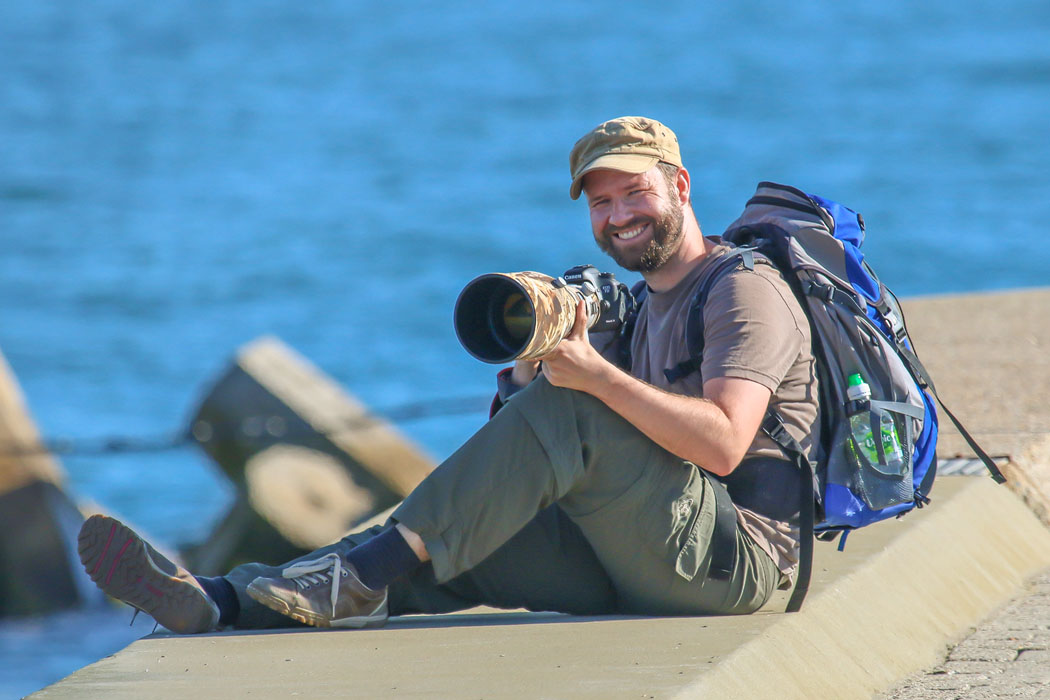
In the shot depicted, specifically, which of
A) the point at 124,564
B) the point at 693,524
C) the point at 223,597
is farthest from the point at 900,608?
the point at 124,564

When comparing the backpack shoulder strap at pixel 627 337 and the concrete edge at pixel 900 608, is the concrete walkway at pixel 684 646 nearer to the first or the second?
the concrete edge at pixel 900 608

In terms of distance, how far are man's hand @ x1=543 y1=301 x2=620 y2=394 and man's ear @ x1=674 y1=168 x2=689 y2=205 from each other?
19.9 inches

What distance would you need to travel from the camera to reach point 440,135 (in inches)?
968

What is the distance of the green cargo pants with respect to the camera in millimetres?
2828

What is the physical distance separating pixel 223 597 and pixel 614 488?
3.07 feet

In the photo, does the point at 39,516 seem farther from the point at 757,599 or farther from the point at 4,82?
the point at 4,82

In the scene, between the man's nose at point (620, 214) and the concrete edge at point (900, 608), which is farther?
the man's nose at point (620, 214)

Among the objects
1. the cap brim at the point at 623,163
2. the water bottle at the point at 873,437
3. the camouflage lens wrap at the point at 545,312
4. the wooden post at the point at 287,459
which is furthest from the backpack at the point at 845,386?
the wooden post at the point at 287,459

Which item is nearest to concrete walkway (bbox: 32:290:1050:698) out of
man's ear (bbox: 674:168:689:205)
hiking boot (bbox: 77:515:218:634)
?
hiking boot (bbox: 77:515:218:634)

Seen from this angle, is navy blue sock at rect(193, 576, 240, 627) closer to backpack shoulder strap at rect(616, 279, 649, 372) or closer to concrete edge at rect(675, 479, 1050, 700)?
backpack shoulder strap at rect(616, 279, 649, 372)

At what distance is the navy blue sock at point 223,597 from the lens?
3104mm

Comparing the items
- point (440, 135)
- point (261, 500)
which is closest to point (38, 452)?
point (261, 500)

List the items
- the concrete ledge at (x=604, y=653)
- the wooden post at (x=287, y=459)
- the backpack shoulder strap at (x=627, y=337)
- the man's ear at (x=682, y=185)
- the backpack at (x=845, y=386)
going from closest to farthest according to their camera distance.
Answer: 1. the concrete ledge at (x=604, y=653)
2. the backpack at (x=845, y=386)
3. the man's ear at (x=682, y=185)
4. the backpack shoulder strap at (x=627, y=337)
5. the wooden post at (x=287, y=459)

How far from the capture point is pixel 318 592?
2.97 meters
